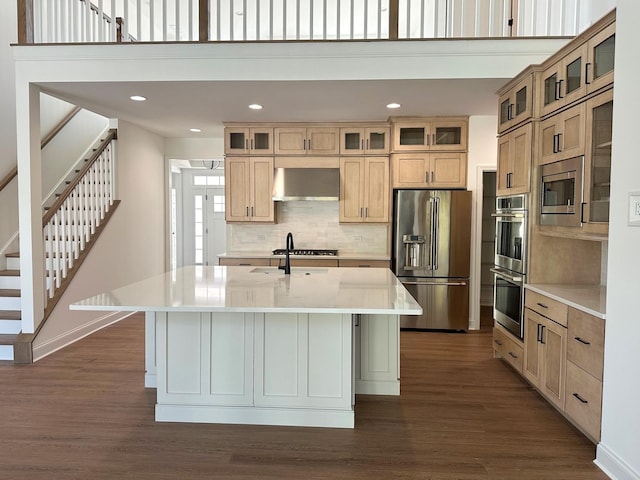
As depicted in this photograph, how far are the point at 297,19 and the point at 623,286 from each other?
3.35 m

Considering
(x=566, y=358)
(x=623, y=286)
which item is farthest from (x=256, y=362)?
(x=623, y=286)

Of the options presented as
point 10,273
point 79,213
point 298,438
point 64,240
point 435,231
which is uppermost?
point 79,213

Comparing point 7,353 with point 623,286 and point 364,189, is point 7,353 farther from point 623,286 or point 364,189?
point 623,286

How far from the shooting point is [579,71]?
282 centimetres

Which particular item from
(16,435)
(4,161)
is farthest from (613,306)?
(4,161)

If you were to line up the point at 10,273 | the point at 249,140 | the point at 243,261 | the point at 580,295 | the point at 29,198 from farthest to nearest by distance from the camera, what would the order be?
the point at 249,140
the point at 243,261
the point at 10,273
the point at 29,198
the point at 580,295

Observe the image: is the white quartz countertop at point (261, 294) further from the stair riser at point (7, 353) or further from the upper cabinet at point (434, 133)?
the upper cabinet at point (434, 133)

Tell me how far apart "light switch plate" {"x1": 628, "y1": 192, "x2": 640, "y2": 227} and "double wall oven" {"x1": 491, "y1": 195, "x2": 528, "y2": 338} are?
1.26 m

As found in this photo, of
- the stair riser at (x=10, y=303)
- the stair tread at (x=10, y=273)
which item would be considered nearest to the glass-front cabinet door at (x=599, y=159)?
the stair riser at (x=10, y=303)

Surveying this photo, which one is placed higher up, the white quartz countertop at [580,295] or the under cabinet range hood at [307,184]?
the under cabinet range hood at [307,184]

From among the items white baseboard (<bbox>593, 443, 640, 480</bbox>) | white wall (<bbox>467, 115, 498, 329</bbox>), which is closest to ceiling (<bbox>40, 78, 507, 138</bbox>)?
white wall (<bbox>467, 115, 498, 329</bbox>)

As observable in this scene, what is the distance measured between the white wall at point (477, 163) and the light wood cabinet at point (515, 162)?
128 centimetres

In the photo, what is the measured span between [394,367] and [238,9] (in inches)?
270

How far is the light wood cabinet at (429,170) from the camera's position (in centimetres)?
518
